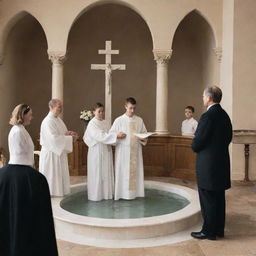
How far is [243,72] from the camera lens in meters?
9.11

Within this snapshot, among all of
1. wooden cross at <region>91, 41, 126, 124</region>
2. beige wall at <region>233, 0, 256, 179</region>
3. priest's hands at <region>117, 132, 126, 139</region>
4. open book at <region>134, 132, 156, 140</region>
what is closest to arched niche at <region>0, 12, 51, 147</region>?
wooden cross at <region>91, 41, 126, 124</region>

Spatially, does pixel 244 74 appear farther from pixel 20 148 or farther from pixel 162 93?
pixel 20 148

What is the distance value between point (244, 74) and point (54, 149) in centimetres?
506

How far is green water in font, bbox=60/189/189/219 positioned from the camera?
6.00 meters

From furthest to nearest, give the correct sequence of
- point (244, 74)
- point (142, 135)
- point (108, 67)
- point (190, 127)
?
point (190, 127) < point (244, 74) < point (108, 67) < point (142, 135)

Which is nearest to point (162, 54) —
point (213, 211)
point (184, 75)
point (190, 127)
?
point (190, 127)

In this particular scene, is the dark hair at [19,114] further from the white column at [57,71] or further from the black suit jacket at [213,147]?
the white column at [57,71]

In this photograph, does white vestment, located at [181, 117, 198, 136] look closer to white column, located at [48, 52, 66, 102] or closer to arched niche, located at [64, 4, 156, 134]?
arched niche, located at [64, 4, 156, 134]

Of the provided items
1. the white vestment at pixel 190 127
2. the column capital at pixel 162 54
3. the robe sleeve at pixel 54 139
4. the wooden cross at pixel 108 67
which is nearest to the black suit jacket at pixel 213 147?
the robe sleeve at pixel 54 139

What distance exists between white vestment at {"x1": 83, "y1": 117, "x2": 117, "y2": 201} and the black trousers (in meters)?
2.25

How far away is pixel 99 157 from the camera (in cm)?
689

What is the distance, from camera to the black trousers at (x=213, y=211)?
4965 millimetres

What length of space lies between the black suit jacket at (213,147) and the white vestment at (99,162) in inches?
85.4

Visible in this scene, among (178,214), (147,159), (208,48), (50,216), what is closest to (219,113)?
(178,214)
